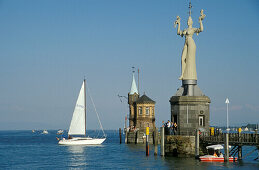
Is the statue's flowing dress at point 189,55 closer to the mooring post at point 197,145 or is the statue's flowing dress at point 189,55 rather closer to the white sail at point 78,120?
the mooring post at point 197,145

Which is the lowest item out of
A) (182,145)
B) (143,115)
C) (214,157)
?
(214,157)

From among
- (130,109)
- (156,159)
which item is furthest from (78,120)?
(156,159)

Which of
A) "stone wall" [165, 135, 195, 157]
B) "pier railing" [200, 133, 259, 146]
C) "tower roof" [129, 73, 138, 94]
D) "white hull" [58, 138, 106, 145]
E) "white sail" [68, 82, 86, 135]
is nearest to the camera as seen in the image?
"pier railing" [200, 133, 259, 146]

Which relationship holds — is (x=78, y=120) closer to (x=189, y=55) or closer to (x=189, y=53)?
(x=189, y=55)

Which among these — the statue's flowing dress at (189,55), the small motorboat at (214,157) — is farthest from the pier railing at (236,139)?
the statue's flowing dress at (189,55)

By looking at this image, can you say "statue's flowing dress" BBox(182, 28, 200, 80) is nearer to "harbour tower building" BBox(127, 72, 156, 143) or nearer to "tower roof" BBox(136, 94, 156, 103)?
"harbour tower building" BBox(127, 72, 156, 143)

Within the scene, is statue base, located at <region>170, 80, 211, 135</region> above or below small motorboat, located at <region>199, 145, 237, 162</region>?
above

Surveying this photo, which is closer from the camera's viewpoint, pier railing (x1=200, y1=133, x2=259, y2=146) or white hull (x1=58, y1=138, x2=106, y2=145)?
pier railing (x1=200, y1=133, x2=259, y2=146)

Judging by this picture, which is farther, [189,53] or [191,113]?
[189,53]

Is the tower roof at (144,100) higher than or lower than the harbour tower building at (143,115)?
higher

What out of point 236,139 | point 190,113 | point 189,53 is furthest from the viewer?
point 189,53

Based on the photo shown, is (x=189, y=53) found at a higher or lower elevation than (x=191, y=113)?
higher

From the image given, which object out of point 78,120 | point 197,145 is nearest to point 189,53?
point 197,145

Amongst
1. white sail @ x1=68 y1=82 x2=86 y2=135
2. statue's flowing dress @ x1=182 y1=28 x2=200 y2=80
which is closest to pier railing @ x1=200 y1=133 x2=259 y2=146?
statue's flowing dress @ x1=182 y1=28 x2=200 y2=80
